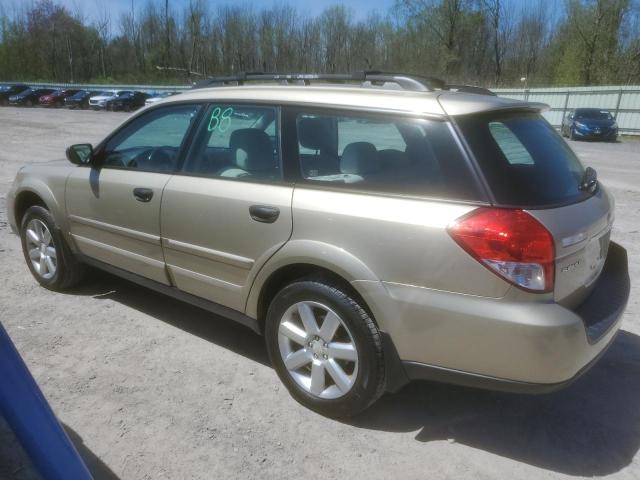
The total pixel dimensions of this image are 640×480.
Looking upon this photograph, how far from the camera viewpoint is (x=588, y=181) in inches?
121

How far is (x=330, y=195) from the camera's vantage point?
2.82 m

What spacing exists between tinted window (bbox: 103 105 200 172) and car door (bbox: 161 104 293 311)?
0.25m

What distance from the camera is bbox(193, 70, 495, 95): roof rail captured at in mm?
2953

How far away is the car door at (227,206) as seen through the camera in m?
3.05

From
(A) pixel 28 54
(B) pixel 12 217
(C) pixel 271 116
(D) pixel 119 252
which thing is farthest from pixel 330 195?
(A) pixel 28 54

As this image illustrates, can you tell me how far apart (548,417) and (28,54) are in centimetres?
8221

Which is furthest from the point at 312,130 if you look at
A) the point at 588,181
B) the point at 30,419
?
the point at 30,419

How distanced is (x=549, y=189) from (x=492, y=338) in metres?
0.77

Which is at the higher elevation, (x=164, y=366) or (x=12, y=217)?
(x=12, y=217)

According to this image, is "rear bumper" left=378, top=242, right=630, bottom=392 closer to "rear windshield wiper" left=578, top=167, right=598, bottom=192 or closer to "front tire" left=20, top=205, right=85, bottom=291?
"rear windshield wiper" left=578, top=167, right=598, bottom=192

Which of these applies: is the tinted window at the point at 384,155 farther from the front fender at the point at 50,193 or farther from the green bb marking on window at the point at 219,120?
the front fender at the point at 50,193

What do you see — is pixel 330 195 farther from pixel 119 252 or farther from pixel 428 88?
pixel 119 252

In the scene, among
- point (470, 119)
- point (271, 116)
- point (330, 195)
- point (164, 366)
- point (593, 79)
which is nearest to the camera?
point (470, 119)

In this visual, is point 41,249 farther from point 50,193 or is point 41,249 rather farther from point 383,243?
point 383,243
